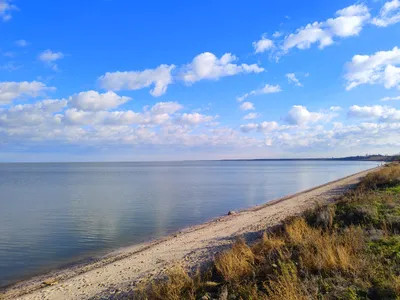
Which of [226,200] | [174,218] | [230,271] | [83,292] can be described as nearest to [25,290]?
[83,292]

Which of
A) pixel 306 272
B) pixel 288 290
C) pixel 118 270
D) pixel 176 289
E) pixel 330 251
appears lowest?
pixel 118 270

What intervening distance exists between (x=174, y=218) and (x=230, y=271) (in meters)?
18.4

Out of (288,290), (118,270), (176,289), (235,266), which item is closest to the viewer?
(288,290)

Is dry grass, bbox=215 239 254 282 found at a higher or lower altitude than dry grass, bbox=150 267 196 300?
higher

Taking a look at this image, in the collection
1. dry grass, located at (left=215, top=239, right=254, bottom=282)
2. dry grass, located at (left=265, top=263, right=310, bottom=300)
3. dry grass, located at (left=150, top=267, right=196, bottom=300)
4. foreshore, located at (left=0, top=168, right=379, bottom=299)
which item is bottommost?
foreshore, located at (left=0, top=168, right=379, bottom=299)

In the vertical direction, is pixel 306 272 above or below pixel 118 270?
above

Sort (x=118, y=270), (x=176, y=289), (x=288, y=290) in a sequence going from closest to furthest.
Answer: (x=288, y=290) → (x=176, y=289) → (x=118, y=270)

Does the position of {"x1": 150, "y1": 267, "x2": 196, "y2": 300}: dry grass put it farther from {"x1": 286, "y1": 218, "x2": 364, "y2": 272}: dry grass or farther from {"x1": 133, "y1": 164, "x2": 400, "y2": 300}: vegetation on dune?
{"x1": 286, "y1": 218, "x2": 364, "y2": 272}: dry grass

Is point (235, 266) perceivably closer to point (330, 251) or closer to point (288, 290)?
point (330, 251)

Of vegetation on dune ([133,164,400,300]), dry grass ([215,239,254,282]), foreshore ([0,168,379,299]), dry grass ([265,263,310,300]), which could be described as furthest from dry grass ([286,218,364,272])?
foreshore ([0,168,379,299])

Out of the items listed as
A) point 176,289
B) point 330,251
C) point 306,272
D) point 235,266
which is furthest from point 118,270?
point 330,251

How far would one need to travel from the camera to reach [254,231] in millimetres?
15992

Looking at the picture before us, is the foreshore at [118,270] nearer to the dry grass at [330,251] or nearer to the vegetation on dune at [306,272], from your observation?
the vegetation on dune at [306,272]

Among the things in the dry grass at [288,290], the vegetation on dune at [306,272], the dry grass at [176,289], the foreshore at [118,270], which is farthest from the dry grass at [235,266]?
the foreshore at [118,270]
